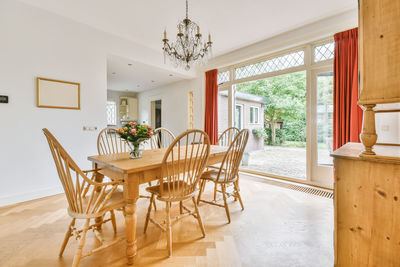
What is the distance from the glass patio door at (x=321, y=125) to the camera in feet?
9.98

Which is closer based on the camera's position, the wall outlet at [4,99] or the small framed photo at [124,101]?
the wall outlet at [4,99]

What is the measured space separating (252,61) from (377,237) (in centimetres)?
380

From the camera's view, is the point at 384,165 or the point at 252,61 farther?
the point at 252,61

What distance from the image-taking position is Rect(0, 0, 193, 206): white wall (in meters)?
2.38

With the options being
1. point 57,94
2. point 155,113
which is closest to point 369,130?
point 57,94

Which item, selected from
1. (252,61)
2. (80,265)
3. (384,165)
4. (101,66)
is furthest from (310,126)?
(101,66)

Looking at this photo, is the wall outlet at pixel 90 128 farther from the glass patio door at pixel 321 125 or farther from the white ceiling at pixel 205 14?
the glass patio door at pixel 321 125

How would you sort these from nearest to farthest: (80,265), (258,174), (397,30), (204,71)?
(397,30) < (80,265) < (258,174) < (204,71)

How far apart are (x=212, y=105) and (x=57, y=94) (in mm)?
3143

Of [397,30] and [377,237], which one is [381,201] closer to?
[377,237]

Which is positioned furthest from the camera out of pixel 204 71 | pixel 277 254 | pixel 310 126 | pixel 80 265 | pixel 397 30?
pixel 204 71

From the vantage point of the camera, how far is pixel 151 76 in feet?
15.9

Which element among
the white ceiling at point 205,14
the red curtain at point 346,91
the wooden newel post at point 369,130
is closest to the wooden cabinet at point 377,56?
the wooden newel post at point 369,130

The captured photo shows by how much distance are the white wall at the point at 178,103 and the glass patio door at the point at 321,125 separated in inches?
104
